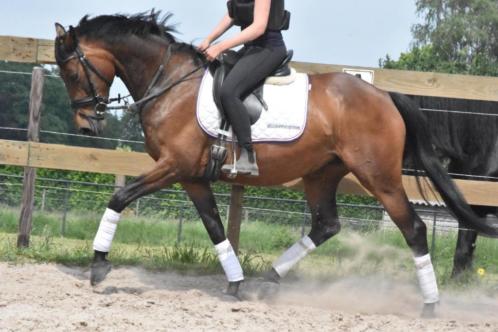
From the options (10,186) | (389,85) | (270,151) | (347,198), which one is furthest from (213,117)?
(347,198)

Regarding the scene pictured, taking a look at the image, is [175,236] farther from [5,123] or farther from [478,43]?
[478,43]

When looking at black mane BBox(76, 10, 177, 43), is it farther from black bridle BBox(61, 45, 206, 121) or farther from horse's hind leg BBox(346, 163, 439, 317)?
horse's hind leg BBox(346, 163, 439, 317)

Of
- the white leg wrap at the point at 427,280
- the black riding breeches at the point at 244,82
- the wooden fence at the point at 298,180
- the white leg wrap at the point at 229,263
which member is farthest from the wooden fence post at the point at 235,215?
the white leg wrap at the point at 427,280

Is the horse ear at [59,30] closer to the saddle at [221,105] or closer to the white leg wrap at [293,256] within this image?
the saddle at [221,105]

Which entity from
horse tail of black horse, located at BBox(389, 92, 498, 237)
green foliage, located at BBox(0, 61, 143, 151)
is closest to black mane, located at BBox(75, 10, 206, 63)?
horse tail of black horse, located at BBox(389, 92, 498, 237)

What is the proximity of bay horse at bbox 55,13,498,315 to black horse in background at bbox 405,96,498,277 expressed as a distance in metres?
1.41

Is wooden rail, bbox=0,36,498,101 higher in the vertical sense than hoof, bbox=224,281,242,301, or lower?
higher

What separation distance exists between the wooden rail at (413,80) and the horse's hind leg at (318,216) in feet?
4.09

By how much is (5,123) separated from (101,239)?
17.2ft

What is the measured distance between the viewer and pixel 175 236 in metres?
12.7

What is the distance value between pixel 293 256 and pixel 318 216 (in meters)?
0.44

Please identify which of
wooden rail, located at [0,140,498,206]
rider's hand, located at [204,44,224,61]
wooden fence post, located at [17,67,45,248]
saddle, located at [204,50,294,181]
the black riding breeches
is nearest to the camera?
the black riding breeches

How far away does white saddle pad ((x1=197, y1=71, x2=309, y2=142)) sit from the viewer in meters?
6.28

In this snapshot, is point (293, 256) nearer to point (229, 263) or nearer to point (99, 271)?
point (229, 263)
